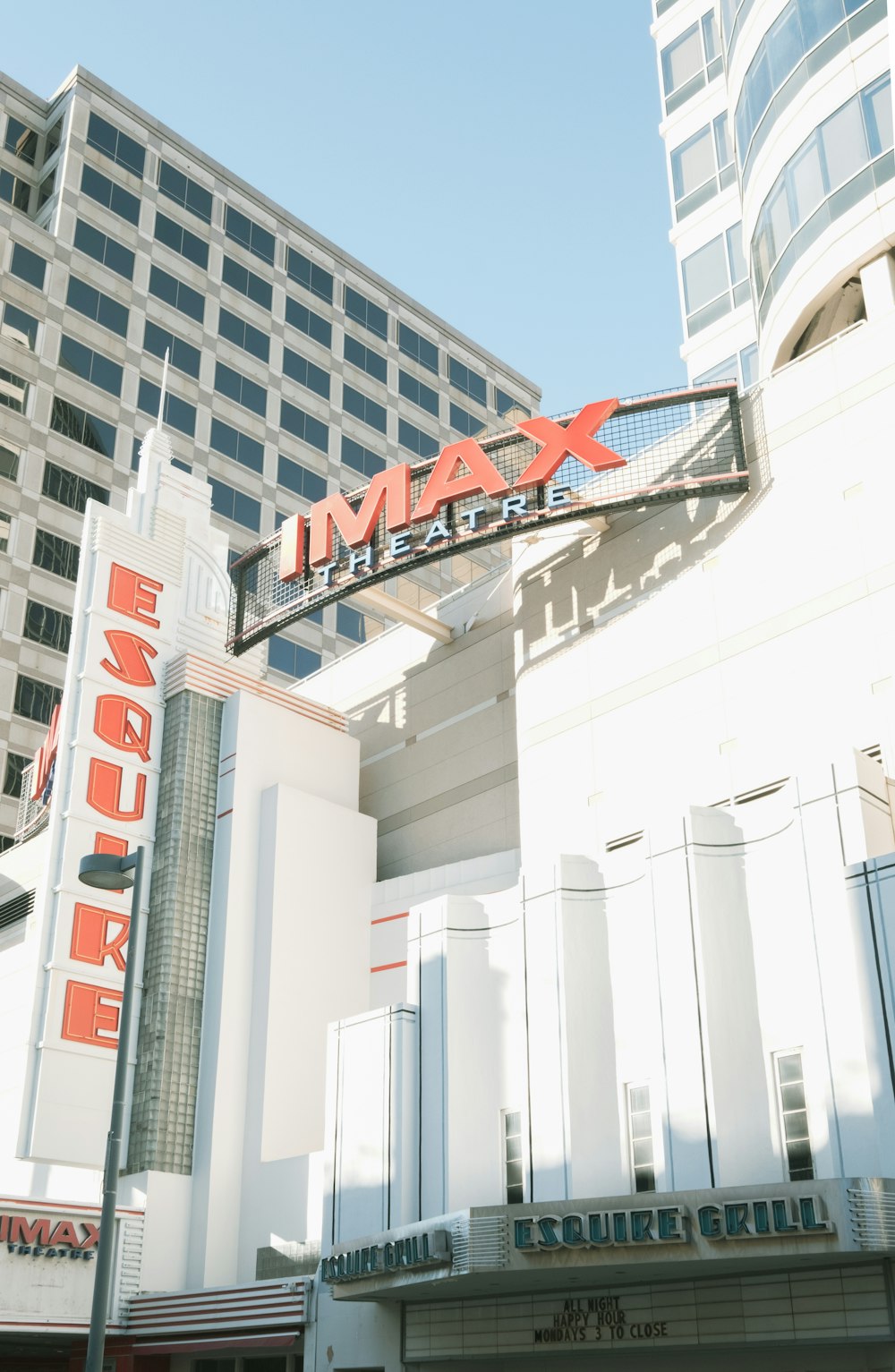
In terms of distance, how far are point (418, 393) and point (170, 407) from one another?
18.7 metres

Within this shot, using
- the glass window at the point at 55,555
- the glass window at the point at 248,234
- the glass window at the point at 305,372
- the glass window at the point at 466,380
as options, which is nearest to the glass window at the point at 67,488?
the glass window at the point at 55,555

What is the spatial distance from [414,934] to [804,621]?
10.5 m

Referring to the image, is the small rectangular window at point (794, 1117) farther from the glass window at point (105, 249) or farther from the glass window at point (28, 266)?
the glass window at point (105, 249)

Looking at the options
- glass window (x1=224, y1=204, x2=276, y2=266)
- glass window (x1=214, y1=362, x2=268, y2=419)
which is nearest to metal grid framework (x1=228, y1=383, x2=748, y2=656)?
glass window (x1=214, y1=362, x2=268, y2=419)

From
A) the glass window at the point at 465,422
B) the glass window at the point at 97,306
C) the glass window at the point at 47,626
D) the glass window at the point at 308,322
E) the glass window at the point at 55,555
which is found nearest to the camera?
the glass window at the point at 47,626

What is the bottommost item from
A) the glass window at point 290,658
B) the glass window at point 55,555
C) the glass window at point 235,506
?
the glass window at point 290,658

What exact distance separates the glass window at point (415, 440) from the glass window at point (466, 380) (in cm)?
560

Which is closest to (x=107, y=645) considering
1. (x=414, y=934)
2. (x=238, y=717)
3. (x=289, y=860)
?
(x=238, y=717)

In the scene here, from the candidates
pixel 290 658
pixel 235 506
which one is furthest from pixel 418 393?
pixel 290 658

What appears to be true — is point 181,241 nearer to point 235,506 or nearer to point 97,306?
point 97,306

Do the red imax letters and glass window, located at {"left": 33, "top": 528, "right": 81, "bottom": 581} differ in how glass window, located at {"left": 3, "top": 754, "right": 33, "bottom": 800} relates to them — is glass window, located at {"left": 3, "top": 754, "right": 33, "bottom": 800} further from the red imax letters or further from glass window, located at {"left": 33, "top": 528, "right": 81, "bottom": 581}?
the red imax letters

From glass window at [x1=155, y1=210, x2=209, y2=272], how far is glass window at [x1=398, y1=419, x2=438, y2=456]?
46.4 ft

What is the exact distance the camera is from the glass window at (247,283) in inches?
2940

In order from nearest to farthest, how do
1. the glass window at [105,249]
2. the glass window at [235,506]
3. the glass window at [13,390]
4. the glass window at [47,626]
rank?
the glass window at [47,626], the glass window at [13,390], the glass window at [235,506], the glass window at [105,249]
